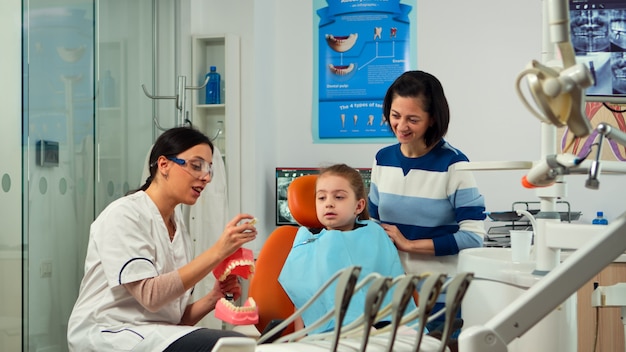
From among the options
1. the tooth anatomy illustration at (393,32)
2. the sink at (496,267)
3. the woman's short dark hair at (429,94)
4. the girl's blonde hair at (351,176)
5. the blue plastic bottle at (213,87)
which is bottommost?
the sink at (496,267)

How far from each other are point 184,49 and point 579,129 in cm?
338

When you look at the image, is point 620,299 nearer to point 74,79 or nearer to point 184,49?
point 74,79

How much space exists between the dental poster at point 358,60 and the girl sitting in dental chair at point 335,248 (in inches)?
76.5

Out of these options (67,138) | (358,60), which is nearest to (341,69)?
(358,60)

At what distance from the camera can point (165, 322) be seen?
198cm

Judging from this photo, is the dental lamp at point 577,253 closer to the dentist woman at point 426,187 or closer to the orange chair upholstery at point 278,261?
the dentist woman at point 426,187

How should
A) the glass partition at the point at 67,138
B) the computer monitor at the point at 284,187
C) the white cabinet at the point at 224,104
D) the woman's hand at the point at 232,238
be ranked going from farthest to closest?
the computer monitor at the point at 284,187
the white cabinet at the point at 224,104
the glass partition at the point at 67,138
the woman's hand at the point at 232,238

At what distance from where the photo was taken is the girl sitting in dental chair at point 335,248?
1.97m

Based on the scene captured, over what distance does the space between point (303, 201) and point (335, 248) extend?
19 cm

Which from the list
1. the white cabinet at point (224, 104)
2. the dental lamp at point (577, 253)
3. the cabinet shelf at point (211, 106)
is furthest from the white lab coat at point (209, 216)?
the dental lamp at point (577, 253)

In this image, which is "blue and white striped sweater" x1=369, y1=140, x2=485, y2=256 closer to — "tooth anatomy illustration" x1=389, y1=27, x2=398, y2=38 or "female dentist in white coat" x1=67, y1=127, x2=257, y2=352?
"female dentist in white coat" x1=67, y1=127, x2=257, y2=352

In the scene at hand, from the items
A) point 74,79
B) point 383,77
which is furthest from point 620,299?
point 383,77

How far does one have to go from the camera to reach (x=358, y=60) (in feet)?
13.5

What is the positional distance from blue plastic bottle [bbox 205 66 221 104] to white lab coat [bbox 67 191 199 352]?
6.64ft
